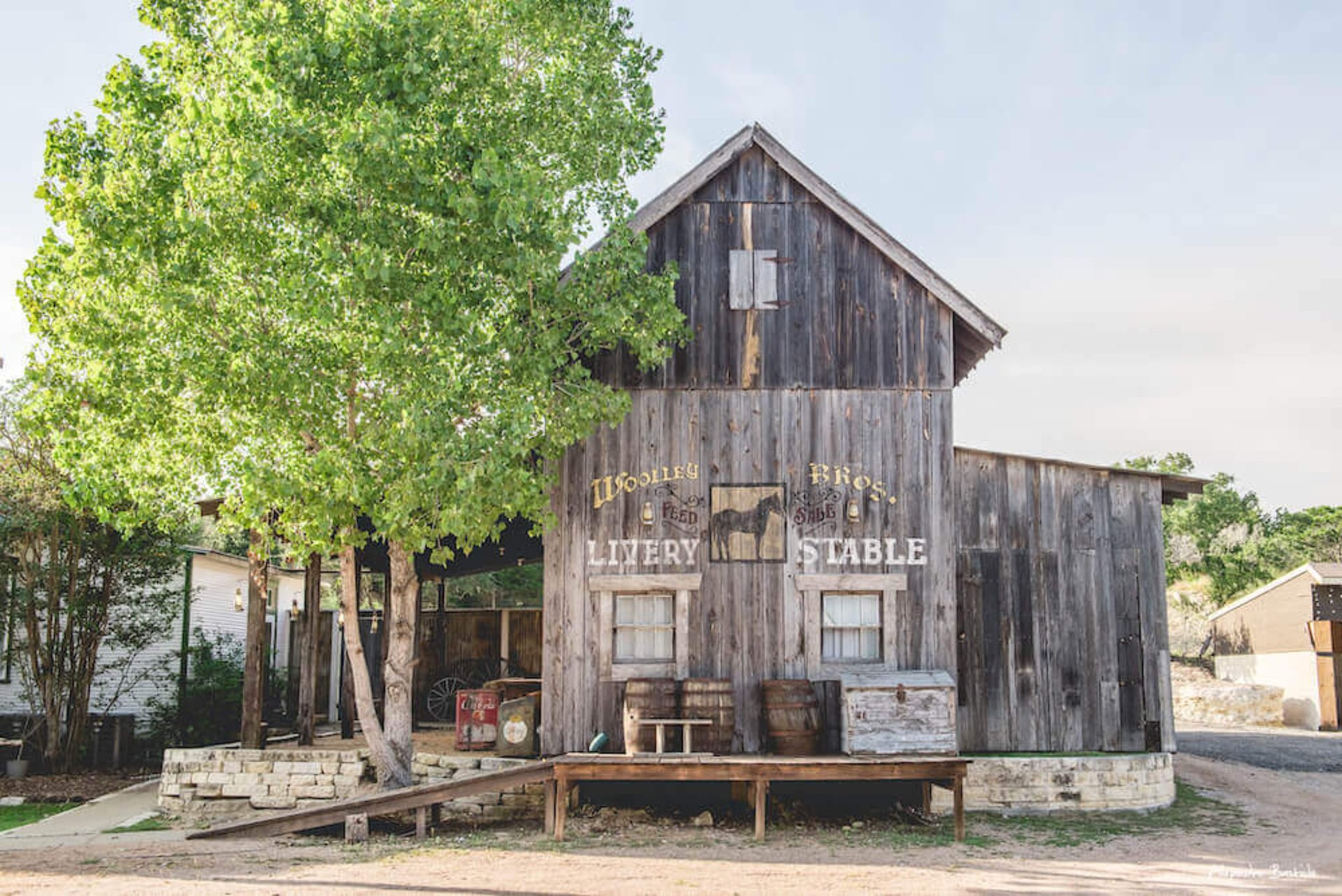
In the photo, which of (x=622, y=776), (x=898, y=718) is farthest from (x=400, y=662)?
(x=898, y=718)

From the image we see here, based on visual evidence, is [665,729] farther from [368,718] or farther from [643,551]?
[368,718]

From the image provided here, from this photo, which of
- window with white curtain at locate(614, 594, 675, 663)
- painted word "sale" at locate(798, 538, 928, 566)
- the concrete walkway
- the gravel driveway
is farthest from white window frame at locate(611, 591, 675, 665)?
the gravel driveway

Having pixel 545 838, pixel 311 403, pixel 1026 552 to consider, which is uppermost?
pixel 311 403

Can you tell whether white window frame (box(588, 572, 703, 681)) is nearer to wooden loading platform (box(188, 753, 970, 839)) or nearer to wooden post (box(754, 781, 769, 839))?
wooden loading platform (box(188, 753, 970, 839))

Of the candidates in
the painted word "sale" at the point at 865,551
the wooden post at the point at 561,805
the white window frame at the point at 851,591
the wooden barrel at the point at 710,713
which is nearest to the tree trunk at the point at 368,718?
the wooden post at the point at 561,805

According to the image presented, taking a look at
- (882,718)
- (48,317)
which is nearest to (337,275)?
(48,317)

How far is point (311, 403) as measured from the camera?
11.5 metres

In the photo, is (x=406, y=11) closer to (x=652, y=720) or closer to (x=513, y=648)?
(x=652, y=720)

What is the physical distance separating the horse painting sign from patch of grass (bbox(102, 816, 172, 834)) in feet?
20.9

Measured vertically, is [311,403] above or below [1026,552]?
above

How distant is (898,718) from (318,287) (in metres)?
7.03

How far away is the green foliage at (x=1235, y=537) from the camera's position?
4075 centimetres

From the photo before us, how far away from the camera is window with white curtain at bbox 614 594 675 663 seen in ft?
41.4

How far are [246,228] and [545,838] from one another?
6.56m
